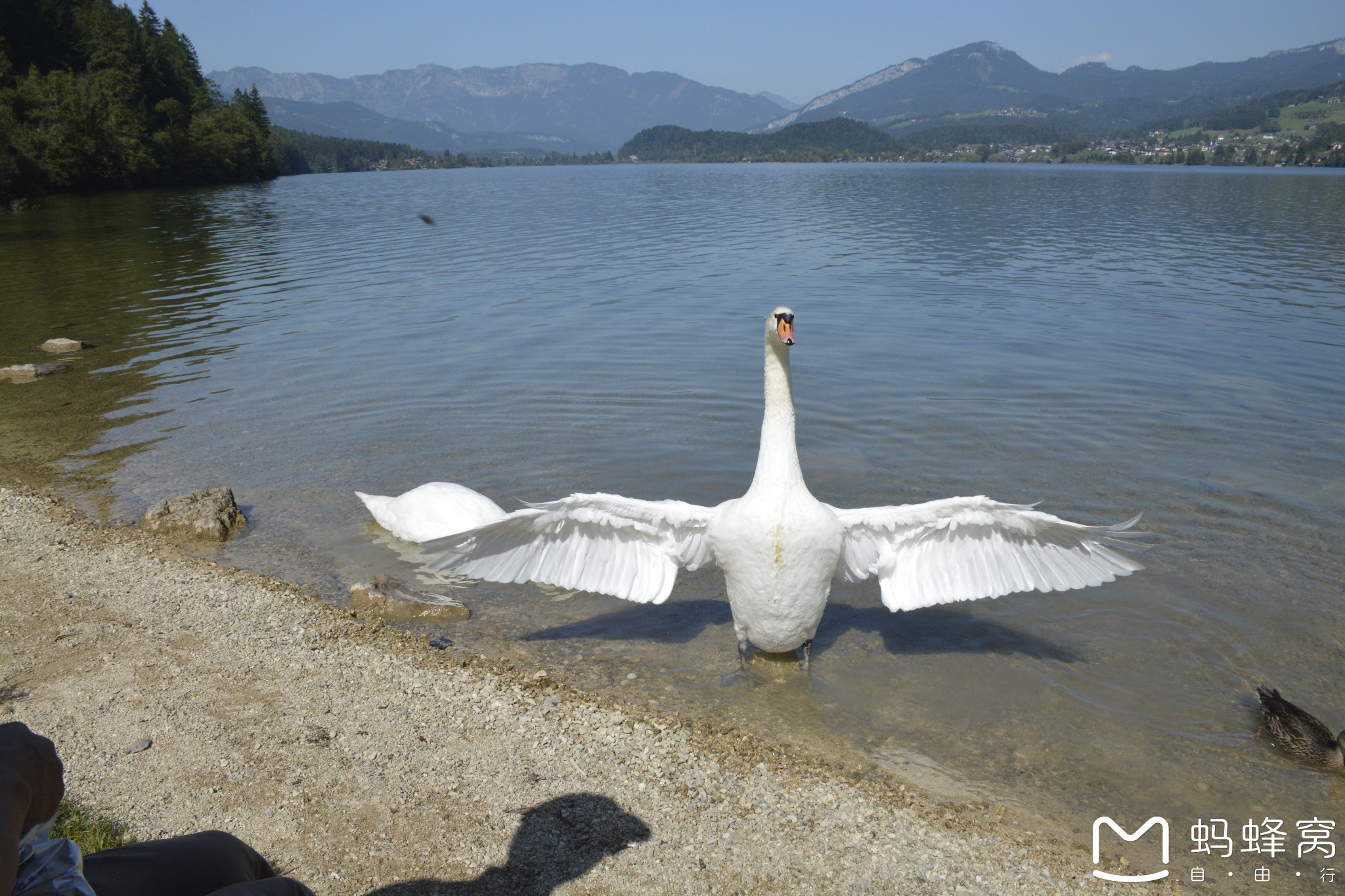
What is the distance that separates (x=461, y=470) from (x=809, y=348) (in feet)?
29.8

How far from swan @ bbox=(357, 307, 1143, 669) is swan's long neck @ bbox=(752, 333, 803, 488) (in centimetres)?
1

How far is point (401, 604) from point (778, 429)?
3992 mm

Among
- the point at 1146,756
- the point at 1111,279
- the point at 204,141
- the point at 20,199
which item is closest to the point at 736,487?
the point at 1146,756

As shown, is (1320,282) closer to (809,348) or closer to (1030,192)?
(809,348)

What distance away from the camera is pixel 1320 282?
25234mm

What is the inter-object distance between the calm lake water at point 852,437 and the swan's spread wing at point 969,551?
3.30 ft

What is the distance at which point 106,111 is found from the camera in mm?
78188

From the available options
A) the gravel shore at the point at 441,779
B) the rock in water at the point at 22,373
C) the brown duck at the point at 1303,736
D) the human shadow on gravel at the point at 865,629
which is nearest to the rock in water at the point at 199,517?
the gravel shore at the point at 441,779

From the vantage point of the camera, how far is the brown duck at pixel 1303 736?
5816 millimetres

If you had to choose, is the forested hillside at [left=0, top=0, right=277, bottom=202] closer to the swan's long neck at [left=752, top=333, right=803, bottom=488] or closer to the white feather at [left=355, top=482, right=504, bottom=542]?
the white feather at [left=355, top=482, right=504, bottom=542]

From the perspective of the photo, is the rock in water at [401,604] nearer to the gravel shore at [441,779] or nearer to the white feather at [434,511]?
the gravel shore at [441,779]

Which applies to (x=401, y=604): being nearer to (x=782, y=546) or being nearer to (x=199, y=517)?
(x=199, y=517)

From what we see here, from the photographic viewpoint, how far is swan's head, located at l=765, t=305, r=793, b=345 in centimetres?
603

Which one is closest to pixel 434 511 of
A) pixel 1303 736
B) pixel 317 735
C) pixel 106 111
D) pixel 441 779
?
pixel 317 735
